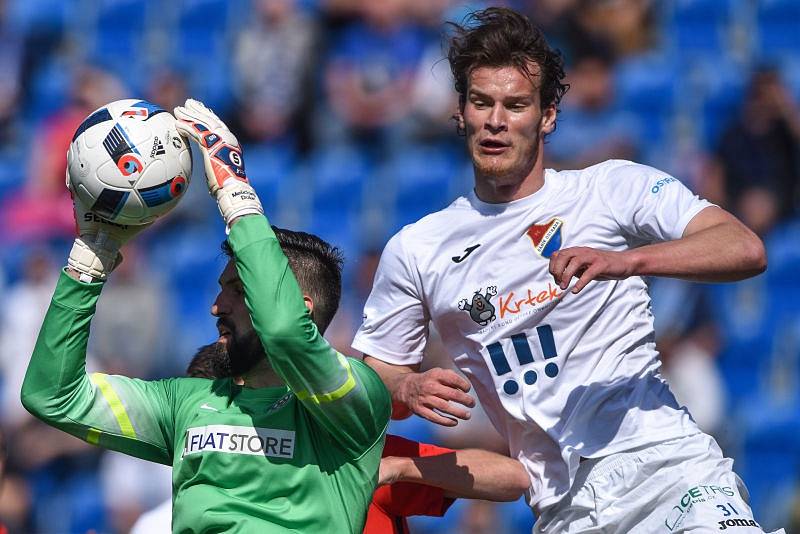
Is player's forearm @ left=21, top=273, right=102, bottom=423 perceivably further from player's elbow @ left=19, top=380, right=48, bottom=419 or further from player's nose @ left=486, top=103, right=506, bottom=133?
player's nose @ left=486, top=103, right=506, bottom=133

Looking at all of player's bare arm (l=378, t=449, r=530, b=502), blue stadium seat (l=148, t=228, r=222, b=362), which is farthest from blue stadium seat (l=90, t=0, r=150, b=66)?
player's bare arm (l=378, t=449, r=530, b=502)

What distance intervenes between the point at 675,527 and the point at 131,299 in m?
7.03

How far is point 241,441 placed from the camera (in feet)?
13.0

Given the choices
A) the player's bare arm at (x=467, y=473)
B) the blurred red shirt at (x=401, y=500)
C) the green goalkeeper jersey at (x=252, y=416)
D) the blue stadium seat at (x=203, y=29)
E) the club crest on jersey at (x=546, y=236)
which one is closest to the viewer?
the green goalkeeper jersey at (x=252, y=416)

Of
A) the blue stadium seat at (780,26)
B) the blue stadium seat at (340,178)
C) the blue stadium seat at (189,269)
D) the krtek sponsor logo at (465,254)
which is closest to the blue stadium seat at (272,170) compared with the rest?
the blue stadium seat at (340,178)

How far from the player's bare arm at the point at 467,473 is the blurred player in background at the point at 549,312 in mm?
87

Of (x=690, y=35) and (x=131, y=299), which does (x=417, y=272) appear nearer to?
(x=131, y=299)

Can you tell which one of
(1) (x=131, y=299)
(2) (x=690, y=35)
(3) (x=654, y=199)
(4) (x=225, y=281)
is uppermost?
(2) (x=690, y=35)

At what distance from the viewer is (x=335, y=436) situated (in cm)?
402

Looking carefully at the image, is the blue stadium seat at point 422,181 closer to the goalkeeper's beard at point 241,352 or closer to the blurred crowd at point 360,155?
the blurred crowd at point 360,155

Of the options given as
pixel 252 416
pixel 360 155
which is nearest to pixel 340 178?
pixel 360 155

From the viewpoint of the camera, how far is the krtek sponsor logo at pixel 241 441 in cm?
396

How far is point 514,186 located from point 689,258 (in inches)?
39.6

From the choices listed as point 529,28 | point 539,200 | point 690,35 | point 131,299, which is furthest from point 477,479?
point 690,35
